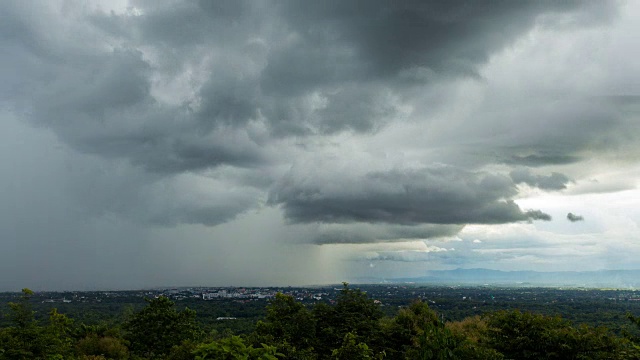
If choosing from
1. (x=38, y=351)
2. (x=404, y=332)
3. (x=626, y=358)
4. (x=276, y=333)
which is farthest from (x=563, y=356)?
(x=38, y=351)

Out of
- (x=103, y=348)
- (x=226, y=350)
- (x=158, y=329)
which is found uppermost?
(x=226, y=350)

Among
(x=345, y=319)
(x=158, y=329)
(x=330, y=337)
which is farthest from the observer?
(x=158, y=329)

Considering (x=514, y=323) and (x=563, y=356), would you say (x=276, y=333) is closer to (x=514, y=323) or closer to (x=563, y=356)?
(x=514, y=323)

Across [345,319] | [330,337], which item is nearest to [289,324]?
[330,337]

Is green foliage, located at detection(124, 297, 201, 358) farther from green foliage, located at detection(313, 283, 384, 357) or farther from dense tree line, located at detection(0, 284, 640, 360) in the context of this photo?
green foliage, located at detection(313, 283, 384, 357)

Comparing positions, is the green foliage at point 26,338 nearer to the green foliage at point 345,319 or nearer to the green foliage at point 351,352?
the green foliage at point 351,352

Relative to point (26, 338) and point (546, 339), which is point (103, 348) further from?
point (546, 339)

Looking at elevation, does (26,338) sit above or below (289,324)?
above
